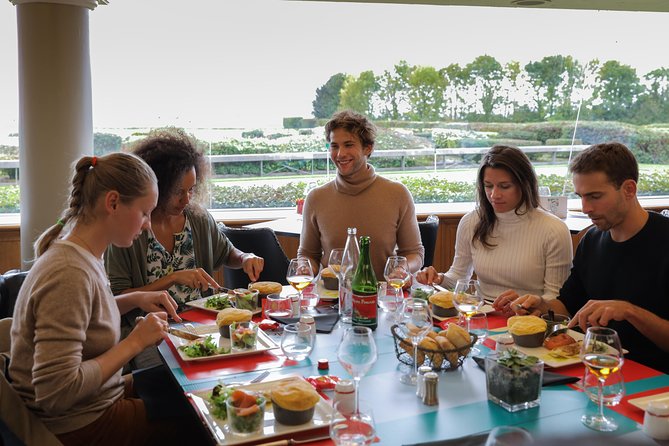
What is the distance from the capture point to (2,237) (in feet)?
16.8

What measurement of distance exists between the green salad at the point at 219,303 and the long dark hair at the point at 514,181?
1.14 m

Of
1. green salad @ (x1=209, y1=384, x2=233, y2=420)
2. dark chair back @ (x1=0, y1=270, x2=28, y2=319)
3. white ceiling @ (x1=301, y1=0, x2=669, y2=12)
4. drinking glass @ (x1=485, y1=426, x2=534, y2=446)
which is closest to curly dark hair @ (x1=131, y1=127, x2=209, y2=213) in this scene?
dark chair back @ (x1=0, y1=270, x2=28, y2=319)

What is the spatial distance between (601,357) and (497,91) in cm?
497

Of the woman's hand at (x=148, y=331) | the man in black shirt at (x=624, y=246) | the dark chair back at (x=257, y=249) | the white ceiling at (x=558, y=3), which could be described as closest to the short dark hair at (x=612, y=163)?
the man in black shirt at (x=624, y=246)

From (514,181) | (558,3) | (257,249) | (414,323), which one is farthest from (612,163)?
(558,3)

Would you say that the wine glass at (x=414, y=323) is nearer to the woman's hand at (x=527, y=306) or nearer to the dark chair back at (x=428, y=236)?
the woman's hand at (x=527, y=306)

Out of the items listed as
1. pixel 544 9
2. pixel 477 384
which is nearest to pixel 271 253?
pixel 477 384

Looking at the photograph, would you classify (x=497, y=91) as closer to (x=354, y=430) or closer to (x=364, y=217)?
(x=364, y=217)

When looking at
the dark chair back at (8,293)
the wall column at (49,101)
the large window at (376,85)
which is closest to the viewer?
the dark chair back at (8,293)

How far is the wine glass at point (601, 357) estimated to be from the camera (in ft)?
4.93

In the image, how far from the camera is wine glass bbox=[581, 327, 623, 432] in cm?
150

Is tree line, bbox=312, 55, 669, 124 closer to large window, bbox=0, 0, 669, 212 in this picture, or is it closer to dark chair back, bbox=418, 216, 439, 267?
large window, bbox=0, 0, 669, 212

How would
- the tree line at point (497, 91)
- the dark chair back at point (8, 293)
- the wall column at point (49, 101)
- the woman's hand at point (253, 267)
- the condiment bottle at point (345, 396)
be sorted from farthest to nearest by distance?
the tree line at point (497, 91) → the wall column at point (49, 101) → the woman's hand at point (253, 267) → the dark chair back at point (8, 293) → the condiment bottle at point (345, 396)

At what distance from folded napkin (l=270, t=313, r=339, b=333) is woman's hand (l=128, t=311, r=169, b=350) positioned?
1.64ft
